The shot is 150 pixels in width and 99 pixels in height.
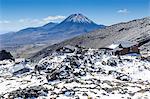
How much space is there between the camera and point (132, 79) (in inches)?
2237

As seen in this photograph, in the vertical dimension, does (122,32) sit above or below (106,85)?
above

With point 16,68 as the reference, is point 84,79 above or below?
below

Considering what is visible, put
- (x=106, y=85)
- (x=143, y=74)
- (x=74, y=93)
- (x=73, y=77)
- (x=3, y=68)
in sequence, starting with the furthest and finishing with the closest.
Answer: (x=3, y=68)
(x=143, y=74)
(x=73, y=77)
(x=106, y=85)
(x=74, y=93)

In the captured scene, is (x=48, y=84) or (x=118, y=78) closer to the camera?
(x=48, y=84)

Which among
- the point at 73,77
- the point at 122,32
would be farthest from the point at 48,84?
the point at 122,32

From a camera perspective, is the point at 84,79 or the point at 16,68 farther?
the point at 16,68

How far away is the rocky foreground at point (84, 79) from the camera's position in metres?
47.3

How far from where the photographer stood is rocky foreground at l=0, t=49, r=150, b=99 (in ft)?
155

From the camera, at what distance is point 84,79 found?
181 ft

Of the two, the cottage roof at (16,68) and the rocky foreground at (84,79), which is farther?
the cottage roof at (16,68)

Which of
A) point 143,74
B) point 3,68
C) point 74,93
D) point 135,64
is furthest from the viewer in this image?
point 3,68

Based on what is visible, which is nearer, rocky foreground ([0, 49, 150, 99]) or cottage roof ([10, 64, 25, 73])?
rocky foreground ([0, 49, 150, 99])

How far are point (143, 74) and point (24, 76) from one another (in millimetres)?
22997

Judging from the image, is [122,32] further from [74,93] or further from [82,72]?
[74,93]
